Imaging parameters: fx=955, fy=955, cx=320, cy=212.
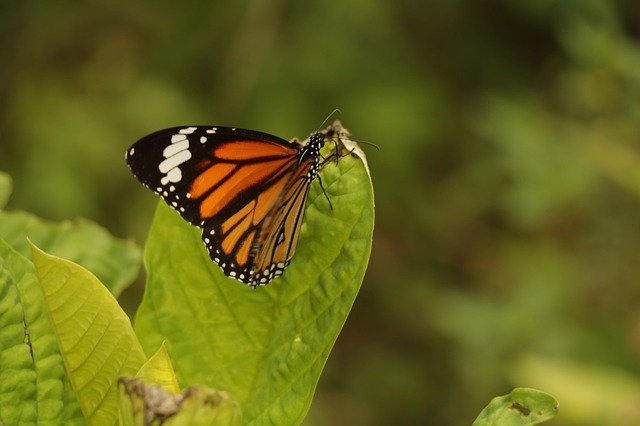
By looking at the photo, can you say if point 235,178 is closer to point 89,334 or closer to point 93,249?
point 93,249

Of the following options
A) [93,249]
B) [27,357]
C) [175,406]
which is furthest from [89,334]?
[93,249]

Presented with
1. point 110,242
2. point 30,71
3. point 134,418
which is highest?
point 30,71

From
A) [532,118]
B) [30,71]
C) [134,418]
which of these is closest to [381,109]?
[532,118]

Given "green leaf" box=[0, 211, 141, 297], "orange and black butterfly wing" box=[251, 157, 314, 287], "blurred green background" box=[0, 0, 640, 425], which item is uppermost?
"blurred green background" box=[0, 0, 640, 425]

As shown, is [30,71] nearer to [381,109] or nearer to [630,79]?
[381,109]

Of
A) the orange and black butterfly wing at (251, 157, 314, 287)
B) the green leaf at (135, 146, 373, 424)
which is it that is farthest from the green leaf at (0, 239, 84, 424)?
the orange and black butterfly wing at (251, 157, 314, 287)

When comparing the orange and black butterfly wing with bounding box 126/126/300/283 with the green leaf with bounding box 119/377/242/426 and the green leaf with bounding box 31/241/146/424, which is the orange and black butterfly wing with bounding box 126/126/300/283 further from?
the green leaf with bounding box 119/377/242/426
